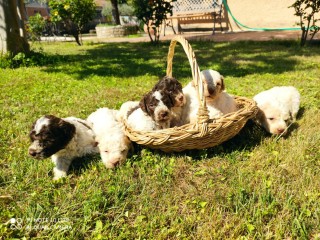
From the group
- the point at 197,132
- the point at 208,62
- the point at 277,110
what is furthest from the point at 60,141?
the point at 208,62

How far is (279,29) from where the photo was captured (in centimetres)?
1839

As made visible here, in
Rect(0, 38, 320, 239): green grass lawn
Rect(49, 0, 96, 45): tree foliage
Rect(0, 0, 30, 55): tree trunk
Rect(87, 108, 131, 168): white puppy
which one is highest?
Rect(49, 0, 96, 45): tree foliage

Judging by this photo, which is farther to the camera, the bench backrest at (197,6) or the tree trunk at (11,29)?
the bench backrest at (197,6)

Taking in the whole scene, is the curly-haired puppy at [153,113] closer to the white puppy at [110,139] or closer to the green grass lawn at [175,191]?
the white puppy at [110,139]

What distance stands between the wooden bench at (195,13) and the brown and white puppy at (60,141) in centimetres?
1758

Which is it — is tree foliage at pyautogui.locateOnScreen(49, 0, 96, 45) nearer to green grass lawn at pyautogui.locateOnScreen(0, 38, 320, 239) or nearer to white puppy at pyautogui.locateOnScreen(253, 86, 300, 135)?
green grass lawn at pyautogui.locateOnScreen(0, 38, 320, 239)

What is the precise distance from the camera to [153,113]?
355cm

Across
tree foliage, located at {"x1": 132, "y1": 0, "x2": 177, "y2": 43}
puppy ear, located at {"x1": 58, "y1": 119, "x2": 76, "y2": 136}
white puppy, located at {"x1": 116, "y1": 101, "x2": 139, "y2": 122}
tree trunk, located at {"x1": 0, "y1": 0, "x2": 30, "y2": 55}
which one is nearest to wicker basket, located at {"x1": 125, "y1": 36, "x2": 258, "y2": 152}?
white puppy, located at {"x1": 116, "y1": 101, "x2": 139, "y2": 122}

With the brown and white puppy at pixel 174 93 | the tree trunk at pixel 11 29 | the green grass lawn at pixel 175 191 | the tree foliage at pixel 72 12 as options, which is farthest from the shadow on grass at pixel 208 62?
the tree foliage at pixel 72 12

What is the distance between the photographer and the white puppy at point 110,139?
3492 mm

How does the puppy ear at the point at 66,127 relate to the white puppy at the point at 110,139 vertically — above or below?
above

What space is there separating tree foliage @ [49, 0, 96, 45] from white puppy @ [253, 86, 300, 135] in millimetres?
15490

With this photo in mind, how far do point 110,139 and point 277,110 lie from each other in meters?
2.39

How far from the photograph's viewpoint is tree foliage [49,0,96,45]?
1672 centimetres
